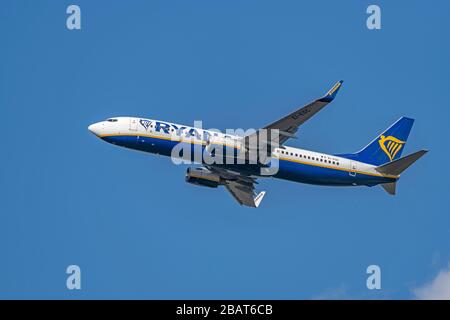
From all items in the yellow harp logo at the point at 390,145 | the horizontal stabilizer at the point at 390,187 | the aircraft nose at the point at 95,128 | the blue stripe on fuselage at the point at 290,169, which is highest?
the aircraft nose at the point at 95,128

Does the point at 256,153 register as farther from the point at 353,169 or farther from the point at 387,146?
the point at 387,146

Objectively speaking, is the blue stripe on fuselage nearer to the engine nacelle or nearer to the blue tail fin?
the blue tail fin

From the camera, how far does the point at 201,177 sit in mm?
78938

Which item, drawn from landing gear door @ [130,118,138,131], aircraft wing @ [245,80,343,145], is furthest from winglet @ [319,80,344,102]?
landing gear door @ [130,118,138,131]

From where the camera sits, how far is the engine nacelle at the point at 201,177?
7888 centimetres

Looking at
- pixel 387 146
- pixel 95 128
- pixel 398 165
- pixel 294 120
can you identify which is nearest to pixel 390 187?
pixel 398 165

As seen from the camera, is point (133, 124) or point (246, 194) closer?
point (133, 124)

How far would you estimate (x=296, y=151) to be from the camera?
76500mm

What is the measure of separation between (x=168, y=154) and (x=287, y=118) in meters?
11.4

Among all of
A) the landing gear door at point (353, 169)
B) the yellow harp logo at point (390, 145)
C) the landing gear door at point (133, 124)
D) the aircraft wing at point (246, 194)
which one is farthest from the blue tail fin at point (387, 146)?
the landing gear door at point (133, 124)

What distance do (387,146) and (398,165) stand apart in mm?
5312

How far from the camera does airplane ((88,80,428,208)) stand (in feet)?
243

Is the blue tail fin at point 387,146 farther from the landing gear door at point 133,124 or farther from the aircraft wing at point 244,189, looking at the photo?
the landing gear door at point 133,124

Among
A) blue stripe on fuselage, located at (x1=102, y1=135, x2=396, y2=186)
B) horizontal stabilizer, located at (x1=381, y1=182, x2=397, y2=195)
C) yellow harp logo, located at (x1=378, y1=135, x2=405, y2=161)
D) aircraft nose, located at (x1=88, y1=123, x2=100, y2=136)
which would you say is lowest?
horizontal stabilizer, located at (x1=381, y1=182, x2=397, y2=195)
